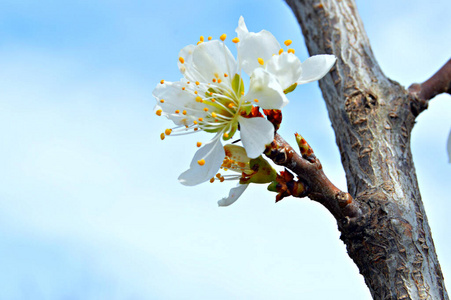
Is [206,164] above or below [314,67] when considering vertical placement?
below

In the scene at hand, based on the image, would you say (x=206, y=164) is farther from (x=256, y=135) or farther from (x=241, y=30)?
(x=241, y=30)

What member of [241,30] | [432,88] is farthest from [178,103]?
[432,88]

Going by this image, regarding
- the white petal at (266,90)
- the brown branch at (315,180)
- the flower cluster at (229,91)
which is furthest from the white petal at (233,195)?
the white petal at (266,90)

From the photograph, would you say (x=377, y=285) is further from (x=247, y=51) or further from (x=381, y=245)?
(x=247, y=51)

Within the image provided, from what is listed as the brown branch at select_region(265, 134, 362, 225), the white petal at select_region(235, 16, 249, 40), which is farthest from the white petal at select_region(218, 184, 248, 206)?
the white petal at select_region(235, 16, 249, 40)

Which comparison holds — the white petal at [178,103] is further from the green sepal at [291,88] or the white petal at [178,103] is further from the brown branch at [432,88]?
the brown branch at [432,88]

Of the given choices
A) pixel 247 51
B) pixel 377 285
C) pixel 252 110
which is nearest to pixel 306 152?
pixel 252 110

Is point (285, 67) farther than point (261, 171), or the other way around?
point (261, 171)
